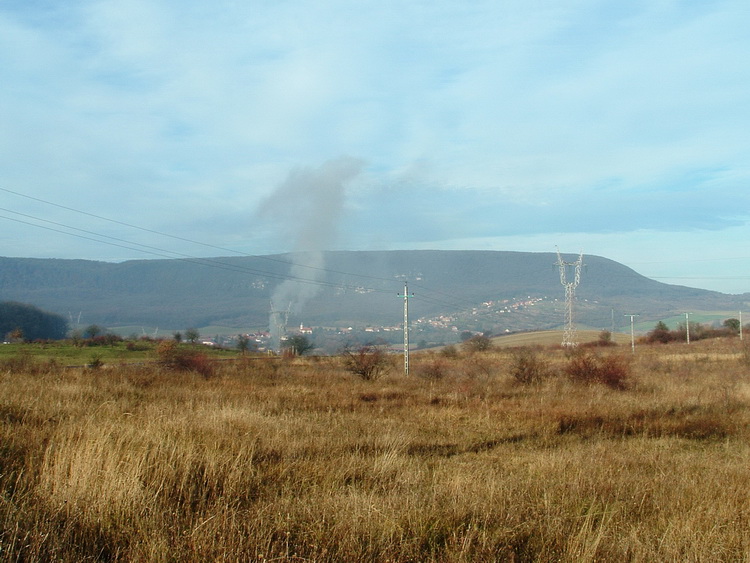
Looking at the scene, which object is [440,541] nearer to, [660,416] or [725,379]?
[660,416]

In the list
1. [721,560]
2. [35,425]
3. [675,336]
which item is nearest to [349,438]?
[35,425]

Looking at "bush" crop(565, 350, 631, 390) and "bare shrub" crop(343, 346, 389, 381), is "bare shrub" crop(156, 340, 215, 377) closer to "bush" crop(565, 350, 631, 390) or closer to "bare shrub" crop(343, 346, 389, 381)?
"bare shrub" crop(343, 346, 389, 381)

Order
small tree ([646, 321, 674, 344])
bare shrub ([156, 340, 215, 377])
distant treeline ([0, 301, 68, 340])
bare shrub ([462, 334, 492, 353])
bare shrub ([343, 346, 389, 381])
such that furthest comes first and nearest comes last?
distant treeline ([0, 301, 68, 340]), small tree ([646, 321, 674, 344]), bare shrub ([462, 334, 492, 353]), bare shrub ([343, 346, 389, 381]), bare shrub ([156, 340, 215, 377])

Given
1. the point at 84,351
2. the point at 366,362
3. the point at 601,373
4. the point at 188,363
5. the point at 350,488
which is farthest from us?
the point at 84,351

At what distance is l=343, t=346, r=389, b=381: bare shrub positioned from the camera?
27.8m

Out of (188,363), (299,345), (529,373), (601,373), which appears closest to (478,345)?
(299,345)

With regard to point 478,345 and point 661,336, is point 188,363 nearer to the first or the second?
point 478,345

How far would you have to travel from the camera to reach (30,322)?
8862cm

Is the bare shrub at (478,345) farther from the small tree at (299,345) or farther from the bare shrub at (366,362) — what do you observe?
the bare shrub at (366,362)

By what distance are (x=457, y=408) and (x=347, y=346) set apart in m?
14.3

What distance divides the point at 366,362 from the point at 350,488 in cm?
2214

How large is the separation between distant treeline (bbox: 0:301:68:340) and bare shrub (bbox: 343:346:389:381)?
7061 cm

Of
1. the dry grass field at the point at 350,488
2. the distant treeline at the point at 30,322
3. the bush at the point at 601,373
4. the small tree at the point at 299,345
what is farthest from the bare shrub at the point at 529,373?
the distant treeline at the point at 30,322

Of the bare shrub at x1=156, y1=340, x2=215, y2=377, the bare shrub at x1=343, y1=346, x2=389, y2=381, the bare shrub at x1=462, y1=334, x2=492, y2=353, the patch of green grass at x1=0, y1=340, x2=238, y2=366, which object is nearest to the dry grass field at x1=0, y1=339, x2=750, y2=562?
the bare shrub at x1=156, y1=340, x2=215, y2=377
